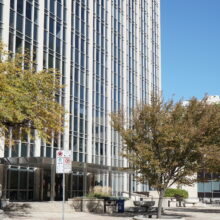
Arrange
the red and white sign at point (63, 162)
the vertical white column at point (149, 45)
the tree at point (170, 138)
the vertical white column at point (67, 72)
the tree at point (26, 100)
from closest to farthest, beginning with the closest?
1. the red and white sign at point (63, 162)
2. the tree at point (26, 100)
3. the tree at point (170, 138)
4. the vertical white column at point (67, 72)
5. the vertical white column at point (149, 45)

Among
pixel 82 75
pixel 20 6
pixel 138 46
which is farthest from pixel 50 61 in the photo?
pixel 138 46

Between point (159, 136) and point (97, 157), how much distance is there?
22.7 meters

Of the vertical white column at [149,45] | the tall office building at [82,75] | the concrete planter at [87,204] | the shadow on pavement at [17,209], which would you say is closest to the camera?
the shadow on pavement at [17,209]

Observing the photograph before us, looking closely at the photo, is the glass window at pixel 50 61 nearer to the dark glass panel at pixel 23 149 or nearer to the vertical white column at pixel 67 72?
the vertical white column at pixel 67 72

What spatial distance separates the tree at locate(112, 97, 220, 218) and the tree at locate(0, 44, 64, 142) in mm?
6063

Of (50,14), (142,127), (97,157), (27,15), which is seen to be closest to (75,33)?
(50,14)

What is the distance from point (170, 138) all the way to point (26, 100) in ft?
30.9

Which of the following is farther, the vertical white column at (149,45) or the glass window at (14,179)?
the vertical white column at (149,45)

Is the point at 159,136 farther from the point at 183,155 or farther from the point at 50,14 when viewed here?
the point at 50,14

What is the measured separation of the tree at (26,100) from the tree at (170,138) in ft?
19.9

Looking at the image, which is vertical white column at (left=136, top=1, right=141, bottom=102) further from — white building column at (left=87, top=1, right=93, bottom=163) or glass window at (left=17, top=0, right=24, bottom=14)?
glass window at (left=17, top=0, right=24, bottom=14)

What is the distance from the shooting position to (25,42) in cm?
3684

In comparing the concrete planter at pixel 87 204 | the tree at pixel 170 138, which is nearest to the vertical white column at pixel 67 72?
the concrete planter at pixel 87 204

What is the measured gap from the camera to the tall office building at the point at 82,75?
35.5 metres
